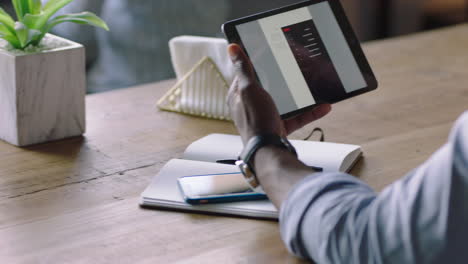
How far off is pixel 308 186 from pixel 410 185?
0.53 feet

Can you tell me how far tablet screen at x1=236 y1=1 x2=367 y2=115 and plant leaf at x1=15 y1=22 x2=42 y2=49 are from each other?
38 cm

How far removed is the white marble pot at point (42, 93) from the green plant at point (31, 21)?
2 cm

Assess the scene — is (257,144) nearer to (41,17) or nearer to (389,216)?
(389,216)

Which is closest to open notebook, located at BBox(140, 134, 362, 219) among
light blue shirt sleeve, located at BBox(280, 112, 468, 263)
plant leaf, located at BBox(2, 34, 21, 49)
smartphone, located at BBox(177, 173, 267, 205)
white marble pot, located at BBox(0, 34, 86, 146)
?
smartphone, located at BBox(177, 173, 267, 205)

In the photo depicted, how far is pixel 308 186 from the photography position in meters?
0.86

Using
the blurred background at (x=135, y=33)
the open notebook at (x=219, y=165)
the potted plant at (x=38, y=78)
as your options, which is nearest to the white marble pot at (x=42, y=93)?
the potted plant at (x=38, y=78)

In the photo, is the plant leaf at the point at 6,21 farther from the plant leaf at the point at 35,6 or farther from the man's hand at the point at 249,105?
the man's hand at the point at 249,105

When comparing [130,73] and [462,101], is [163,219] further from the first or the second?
[130,73]

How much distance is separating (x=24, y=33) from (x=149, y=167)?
0.33 metres

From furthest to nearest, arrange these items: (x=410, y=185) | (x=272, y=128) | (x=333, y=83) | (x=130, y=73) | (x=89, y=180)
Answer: (x=130, y=73) → (x=333, y=83) → (x=89, y=180) → (x=272, y=128) → (x=410, y=185)

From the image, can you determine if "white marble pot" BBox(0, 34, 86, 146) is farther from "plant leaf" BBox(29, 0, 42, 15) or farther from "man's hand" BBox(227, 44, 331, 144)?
"man's hand" BBox(227, 44, 331, 144)

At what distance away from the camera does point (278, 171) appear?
927mm

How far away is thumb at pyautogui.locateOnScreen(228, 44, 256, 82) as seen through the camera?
1.10 m

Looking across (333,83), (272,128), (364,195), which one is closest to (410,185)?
(364,195)
